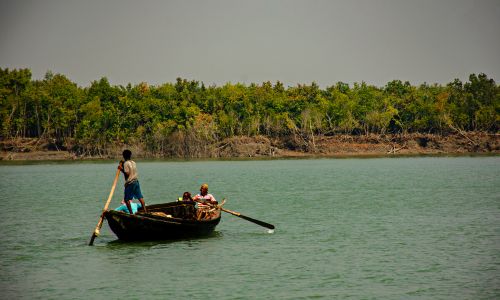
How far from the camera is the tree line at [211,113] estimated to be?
105750mm

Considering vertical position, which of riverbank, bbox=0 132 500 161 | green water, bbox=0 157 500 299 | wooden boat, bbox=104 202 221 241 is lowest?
green water, bbox=0 157 500 299

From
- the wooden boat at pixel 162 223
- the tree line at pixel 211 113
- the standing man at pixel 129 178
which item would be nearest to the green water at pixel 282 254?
the wooden boat at pixel 162 223

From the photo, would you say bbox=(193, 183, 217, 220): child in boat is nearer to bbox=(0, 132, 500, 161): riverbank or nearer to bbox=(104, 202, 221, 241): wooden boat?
bbox=(104, 202, 221, 241): wooden boat

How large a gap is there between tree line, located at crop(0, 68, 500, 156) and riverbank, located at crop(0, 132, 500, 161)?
3.92 feet

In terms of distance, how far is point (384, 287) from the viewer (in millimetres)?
16781

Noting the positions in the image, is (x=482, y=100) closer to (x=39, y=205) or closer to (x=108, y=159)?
(x=108, y=159)

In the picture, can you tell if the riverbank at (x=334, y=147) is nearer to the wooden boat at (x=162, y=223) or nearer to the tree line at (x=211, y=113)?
the tree line at (x=211, y=113)

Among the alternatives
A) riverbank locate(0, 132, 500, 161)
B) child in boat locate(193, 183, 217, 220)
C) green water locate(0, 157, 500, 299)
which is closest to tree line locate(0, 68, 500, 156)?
riverbank locate(0, 132, 500, 161)

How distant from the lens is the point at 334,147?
111375mm

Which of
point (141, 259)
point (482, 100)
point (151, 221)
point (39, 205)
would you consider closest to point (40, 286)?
point (141, 259)

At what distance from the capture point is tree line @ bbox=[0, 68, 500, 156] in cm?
10575

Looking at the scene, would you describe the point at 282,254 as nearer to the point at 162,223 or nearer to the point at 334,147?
the point at 162,223

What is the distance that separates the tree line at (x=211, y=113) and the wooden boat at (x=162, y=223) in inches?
3254

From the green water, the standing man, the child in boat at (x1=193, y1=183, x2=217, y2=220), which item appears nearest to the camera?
the green water
